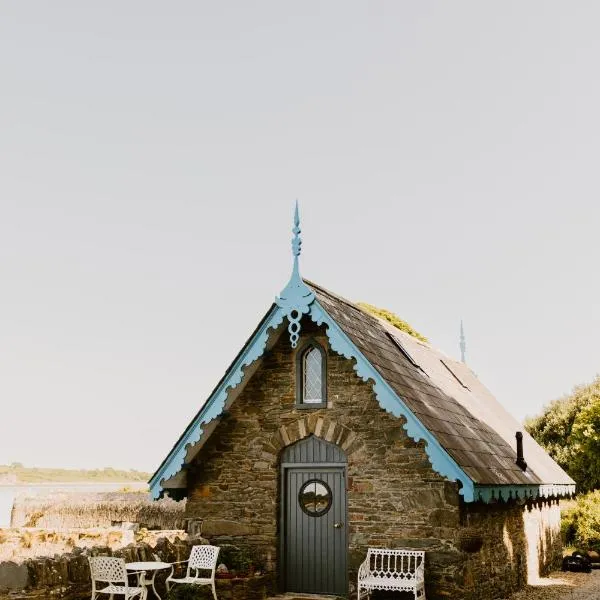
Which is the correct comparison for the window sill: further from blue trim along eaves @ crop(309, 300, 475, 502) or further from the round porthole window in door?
the round porthole window in door

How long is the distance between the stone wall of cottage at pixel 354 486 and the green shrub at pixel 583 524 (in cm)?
628

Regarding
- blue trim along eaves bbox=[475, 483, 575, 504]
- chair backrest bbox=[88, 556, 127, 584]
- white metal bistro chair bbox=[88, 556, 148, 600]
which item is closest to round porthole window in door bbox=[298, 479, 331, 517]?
blue trim along eaves bbox=[475, 483, 575, 504]

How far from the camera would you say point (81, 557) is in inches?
467

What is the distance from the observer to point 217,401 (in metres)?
13.6

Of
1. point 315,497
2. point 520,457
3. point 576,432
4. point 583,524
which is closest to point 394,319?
point 576,432

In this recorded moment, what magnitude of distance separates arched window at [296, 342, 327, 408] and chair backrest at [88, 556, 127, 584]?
4.16 m

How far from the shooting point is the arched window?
13805 millimetres

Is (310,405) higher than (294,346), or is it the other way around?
(294,346)

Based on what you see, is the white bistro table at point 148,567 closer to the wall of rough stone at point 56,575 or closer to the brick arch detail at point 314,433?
the wall of rough stone at point 56,575

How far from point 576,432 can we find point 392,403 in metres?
17.1

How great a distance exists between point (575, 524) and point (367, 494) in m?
11.2

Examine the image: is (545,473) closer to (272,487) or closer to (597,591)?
(597,591)

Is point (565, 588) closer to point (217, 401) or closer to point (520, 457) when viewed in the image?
point (520, 457)

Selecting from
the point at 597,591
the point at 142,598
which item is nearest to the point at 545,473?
the point at 597,591
